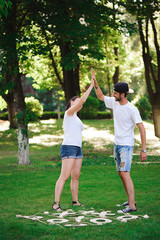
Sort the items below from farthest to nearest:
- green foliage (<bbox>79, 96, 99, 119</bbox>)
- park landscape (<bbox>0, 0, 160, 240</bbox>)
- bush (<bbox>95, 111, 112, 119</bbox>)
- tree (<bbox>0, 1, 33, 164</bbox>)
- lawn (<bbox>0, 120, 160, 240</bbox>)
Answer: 1. bush (<bbox>95, 111, 112, 119</bbox>)
2. green foliage (<bbox>79, 96, 99, 119</bbox>)
3. tree (<bbox>0, 1, 33, 164</bbox>)
4. park landscape (<bbox>0, 0, 160, 240</bbox>)
5. lawn (<bbox>0, 120, 160, 240</bbox>)

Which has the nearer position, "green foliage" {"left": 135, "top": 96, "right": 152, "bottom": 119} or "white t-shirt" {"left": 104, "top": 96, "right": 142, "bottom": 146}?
"white t-shirt" {"left": 104, "top": 96, "right": 142, "bottom": 146}

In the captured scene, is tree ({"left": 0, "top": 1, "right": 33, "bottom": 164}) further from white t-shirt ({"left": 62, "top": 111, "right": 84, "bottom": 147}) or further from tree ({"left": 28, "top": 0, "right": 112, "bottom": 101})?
white t-shirt ({"left": 62, "top": 111, "right": 84, "bottom": 147})

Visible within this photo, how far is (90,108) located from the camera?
37.2 meters

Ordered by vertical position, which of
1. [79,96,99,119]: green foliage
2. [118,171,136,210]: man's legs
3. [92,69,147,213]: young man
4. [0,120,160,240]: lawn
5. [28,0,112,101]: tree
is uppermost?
[28,0,112,101]: tree

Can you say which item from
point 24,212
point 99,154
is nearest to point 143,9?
point 99,154

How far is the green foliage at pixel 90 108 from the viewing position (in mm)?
36719

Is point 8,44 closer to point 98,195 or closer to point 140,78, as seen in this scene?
point 98,195

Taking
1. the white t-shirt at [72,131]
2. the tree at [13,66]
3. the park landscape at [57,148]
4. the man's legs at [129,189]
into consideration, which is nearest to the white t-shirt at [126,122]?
the man's legs at [129,189]

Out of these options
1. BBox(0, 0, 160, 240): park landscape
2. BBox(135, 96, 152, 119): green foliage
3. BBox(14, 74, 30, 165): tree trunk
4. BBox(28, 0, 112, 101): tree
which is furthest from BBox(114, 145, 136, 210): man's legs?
BBox(135, 96, 152, 119): green foliage

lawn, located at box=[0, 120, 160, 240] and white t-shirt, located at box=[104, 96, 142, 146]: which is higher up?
white t-shirt, located at box=[104, 96, 142, 146]

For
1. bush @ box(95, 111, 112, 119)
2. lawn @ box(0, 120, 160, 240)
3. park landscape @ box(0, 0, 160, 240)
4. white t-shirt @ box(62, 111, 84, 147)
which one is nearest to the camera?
lawn @ box(0, 120, 160, 240)

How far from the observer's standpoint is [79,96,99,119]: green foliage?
1446 inches

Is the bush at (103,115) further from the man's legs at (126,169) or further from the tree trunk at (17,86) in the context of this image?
the man's legs at (126,169)

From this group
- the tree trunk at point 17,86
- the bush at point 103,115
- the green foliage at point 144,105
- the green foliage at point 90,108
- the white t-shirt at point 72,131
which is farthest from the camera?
the bush at point 103,115
